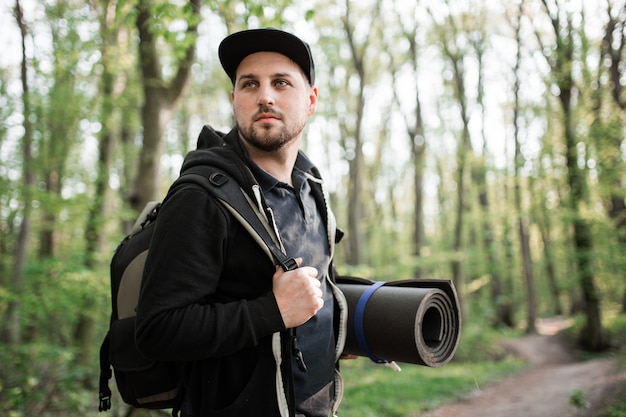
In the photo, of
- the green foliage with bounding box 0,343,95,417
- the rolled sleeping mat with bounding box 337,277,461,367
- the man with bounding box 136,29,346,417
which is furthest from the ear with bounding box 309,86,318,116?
the green foliage with bounding box 0,343,95,417

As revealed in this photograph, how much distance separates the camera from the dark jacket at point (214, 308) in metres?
1.43

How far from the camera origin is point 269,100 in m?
1.78

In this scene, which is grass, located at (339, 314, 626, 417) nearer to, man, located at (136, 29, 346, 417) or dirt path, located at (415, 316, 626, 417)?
dirt path, located at (415, 316, 626, 417)

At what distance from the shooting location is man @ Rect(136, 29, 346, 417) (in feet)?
4.75

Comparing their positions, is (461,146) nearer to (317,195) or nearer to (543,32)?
(543,32)

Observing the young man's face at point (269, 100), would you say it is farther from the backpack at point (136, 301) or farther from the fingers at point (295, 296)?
the fingers at point (295, 296)

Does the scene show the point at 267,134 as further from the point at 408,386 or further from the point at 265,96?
the point at 408,386

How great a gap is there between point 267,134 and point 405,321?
0.90 metres

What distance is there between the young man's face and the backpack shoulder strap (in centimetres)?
29

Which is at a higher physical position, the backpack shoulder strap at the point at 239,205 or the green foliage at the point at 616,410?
the backpack shoulder strap at the point at 239,205

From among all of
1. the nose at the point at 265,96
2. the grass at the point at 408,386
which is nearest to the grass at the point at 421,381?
the grass at the point at 408,386

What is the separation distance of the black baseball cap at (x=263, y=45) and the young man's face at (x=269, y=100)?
1.0 inches

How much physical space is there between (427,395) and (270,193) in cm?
780

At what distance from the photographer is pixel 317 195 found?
85.3 inches
